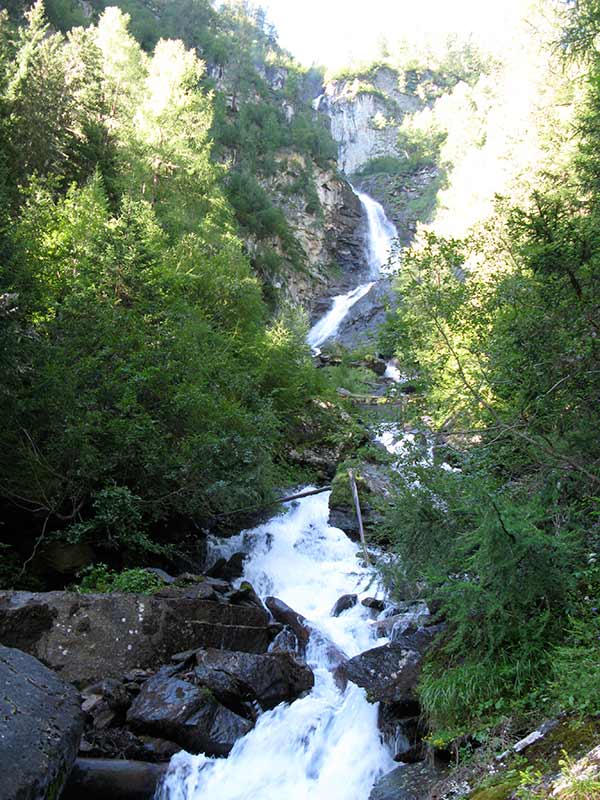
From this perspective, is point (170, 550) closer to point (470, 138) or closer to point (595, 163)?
point (595, 163)

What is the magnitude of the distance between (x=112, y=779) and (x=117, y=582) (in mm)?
3330

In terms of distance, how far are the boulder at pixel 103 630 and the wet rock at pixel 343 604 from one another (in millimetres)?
2268

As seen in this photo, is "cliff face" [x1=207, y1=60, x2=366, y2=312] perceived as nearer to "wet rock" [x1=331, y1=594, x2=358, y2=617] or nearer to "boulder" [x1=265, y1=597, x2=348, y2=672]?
"wet rock" [x1=331, y1=594, x2=358, y2=617]

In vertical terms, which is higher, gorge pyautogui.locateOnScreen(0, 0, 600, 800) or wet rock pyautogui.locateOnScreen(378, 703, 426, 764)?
gorge pyautogui.locateOnScreen(0, 0, 600, 800)

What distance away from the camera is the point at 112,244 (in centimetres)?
1245

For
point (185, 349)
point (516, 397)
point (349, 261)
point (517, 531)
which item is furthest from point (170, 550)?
point (349, 261)

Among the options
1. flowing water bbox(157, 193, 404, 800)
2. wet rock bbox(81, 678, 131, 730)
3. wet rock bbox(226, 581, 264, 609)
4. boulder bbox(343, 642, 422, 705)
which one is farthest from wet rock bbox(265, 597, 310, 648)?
wet rock bbox(81, 678, 131, 730)

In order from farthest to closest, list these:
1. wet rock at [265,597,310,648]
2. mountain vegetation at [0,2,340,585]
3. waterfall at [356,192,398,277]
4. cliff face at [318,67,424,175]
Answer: cliff face at [318,67,424,175] → waterfall at [356,192,398,277] → mountain vegetation at [0,2,340,585] → wet rock at [265,597,310,648]

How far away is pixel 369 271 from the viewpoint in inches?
1842

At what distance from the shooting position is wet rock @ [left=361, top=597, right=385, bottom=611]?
30.7 ft

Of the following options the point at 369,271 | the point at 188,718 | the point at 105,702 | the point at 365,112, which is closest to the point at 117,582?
the point at 105,702

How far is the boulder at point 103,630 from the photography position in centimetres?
709

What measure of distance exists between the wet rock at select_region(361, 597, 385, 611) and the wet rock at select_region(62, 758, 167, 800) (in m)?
4.42

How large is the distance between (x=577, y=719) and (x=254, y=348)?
13983 mm
